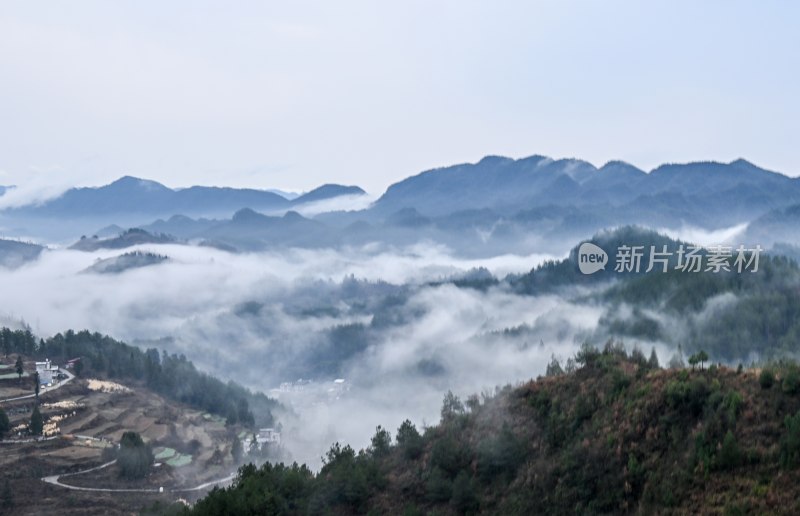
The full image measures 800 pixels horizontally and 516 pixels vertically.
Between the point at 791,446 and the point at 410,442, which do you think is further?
the point at 410,442

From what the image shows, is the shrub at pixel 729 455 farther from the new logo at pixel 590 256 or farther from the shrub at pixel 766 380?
the new logo at pixel 590 256

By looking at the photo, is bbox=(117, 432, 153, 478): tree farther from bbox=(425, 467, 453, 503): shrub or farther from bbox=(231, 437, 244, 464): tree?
bbox=(425, 467, 453, 503): shrub

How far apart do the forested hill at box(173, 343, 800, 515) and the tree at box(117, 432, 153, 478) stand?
46.2m

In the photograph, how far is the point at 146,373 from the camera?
142375 millimetres

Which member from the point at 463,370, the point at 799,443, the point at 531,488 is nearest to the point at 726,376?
the point at 799,443

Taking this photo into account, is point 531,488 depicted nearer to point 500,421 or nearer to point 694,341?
point 500,421

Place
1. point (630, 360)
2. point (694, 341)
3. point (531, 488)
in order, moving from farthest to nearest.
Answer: point (694, 341)
point (630, 360)
point (531, 488)

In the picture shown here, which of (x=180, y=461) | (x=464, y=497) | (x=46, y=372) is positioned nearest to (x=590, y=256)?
(x=180, y=461)

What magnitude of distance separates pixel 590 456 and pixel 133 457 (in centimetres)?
7111

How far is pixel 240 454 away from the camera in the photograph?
102562 millimetres

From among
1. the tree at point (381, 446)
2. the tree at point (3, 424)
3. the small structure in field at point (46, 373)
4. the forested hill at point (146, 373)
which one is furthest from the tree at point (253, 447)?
the tree at point (381, 446)

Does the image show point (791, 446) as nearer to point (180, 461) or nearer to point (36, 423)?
point (180, 461)

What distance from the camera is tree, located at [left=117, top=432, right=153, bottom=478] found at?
284 feet

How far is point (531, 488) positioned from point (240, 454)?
256 feet
